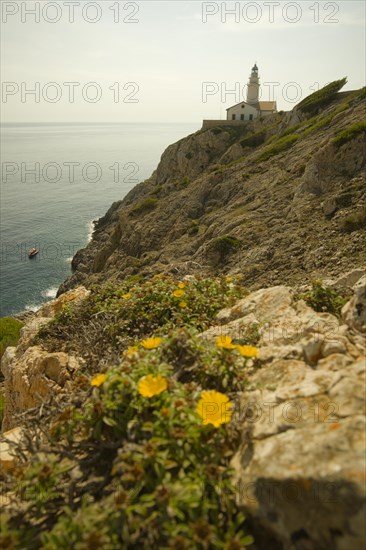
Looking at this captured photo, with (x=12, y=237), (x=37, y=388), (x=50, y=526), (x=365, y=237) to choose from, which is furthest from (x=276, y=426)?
(x=12, y=237)

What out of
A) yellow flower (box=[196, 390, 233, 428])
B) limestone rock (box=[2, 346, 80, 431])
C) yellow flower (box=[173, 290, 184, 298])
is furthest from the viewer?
limestone rock (box=[2, 346, 80, 431])

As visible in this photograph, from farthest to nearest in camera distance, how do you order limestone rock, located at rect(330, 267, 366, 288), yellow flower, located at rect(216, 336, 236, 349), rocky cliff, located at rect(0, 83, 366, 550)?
limestone rock, located at rect(330, 267, 366, 288)
yellow flower, located at rect(216, 336, 236, 349)
rocky cliff, located at rect(0, 83, 366, 550)

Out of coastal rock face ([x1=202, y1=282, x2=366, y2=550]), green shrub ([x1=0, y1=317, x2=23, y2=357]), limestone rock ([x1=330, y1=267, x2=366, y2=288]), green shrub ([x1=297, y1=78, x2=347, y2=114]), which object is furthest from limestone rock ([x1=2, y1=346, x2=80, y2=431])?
green shrub ([x1=297, y1=78, x2=347, y2=114])

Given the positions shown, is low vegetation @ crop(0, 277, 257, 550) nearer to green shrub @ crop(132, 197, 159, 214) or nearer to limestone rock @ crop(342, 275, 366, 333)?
limestone rock @ crop(342, 275, 366, 333)

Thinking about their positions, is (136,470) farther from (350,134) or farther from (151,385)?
(350,134)

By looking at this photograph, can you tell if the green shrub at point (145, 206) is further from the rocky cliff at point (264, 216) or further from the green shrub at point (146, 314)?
the green shrub at point (146, 314)

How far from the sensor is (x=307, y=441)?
286cm

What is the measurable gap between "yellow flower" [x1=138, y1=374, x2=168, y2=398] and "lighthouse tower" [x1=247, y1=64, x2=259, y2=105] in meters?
87.5

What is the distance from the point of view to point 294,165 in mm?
28844

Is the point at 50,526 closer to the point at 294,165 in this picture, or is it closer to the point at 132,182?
the point at 294,165

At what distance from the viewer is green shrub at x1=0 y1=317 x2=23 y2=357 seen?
97.6 feet

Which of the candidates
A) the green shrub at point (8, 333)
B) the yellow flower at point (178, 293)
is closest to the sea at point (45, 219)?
the green shrub at point (8, 333)

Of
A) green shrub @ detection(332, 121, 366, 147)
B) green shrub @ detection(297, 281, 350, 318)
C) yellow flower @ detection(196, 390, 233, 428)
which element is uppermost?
green shrub @ detection(332, 121, 366, 147)

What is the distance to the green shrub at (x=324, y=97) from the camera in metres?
45.5
